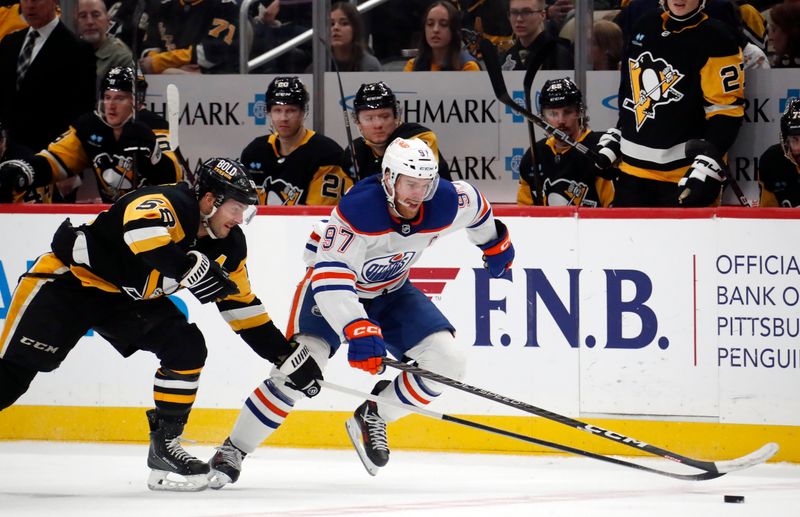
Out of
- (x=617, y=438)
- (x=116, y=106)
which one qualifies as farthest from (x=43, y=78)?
(x=617, y=438)

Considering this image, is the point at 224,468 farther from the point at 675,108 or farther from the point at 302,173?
the point at 675,108

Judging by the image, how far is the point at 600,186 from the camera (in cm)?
585

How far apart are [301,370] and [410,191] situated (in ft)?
2.43

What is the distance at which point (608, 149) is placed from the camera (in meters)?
5.70

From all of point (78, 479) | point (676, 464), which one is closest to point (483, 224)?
point (676, 464)

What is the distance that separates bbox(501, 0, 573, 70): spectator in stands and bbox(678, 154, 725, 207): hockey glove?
91 cm

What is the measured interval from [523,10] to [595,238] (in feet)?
4.07

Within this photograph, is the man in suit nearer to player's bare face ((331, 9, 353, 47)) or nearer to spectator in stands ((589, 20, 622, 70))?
player's bare face ((331, 9, 353, 47))

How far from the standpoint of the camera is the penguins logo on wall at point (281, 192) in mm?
6004

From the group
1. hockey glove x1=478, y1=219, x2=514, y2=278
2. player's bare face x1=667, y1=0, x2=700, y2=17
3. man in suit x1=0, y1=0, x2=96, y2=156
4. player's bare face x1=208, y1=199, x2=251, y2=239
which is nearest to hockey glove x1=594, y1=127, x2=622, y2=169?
player's bare face x1=667, y1=0, x2=700, y2=17

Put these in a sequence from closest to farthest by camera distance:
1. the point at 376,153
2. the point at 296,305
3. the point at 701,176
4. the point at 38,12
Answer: the point at 296,305 < the point at 701,176 < the point at 376,153 < the point at 38,12

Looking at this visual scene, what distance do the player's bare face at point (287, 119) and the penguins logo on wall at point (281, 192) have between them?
22 centimetres

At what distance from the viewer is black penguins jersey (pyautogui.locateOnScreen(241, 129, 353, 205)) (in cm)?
598

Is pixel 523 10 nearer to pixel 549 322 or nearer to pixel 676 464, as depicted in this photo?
pixel 549 322
